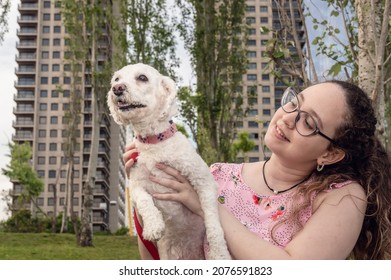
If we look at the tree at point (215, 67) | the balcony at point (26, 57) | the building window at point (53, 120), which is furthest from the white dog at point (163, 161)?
the balcony at point (26, 57)

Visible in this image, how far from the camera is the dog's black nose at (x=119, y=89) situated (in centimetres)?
210

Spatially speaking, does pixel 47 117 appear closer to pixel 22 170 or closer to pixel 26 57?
pixel 26 57

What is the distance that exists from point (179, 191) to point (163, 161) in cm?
15

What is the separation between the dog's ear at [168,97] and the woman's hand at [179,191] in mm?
221

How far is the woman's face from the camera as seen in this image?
88.9 inches

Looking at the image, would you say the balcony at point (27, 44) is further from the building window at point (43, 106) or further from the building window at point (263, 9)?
the building window at point (263, 9)

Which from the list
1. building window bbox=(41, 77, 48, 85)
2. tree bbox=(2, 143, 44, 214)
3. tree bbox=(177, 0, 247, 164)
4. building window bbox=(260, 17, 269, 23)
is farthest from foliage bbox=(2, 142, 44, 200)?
building window bbox=(260, 17, 269, 23)

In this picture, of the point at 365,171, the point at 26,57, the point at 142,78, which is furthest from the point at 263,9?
the point at 142,78

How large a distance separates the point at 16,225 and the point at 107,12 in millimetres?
20233

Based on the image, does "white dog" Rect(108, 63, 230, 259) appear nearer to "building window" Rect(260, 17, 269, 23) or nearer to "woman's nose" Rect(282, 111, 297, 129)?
"woman's nose" Rect(282, 111, 297, 129)

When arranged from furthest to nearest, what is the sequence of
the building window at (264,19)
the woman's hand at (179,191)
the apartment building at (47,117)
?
1. the building window at (264,19)
2. the apartment building at (47,117)
3. the woman's hand at (179,191)

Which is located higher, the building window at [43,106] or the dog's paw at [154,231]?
the building window at [43,106]

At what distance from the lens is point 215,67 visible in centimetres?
1756
